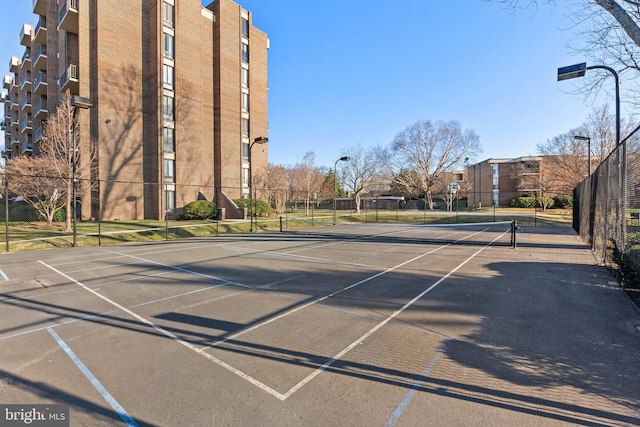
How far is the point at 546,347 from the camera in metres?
4.14

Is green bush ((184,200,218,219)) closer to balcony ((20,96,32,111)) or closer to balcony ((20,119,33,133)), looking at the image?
balcony ((20,119,33,133))

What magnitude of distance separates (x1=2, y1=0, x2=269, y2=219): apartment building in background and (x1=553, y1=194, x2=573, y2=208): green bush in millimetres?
49588

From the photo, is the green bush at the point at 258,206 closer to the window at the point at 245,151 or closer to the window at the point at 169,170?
the window at the point at 169,170

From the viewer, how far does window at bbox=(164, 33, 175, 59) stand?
29.4 m

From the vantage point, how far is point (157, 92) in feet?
94.5

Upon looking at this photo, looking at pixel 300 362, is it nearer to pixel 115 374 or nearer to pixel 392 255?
pixel 115 374

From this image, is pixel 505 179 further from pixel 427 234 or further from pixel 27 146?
pixel 27 146

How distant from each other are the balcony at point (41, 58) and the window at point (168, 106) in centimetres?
1725

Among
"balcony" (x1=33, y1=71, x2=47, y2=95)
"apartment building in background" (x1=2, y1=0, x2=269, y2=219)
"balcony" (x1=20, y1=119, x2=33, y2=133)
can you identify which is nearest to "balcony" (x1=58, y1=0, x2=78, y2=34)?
"apartment building in background" (x1=2, y1=0, x2=269, y2=219)

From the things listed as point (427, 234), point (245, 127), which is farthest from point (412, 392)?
point (245, 127)

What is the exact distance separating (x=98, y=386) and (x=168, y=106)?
3138 cm

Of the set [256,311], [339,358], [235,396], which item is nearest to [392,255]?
[256,311]

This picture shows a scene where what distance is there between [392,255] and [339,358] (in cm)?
837

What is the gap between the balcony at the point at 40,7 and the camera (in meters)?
34.5
